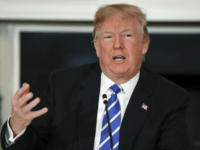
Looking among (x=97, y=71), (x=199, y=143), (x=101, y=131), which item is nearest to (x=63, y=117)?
(x=101, y=131)

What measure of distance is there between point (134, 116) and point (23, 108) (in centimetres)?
56

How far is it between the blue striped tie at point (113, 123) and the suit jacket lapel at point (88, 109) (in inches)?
2.1

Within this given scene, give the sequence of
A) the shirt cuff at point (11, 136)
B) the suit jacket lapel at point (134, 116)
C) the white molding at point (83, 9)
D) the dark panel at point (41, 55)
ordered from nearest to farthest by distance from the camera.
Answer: the shirt cuff at point (11, 136), the suit jacket lapel at point (134, 116), the white molding at point (83, 9), the dark panel at point (41, 55)

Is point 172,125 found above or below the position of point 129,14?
below

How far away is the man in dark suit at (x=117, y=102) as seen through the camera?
101cm

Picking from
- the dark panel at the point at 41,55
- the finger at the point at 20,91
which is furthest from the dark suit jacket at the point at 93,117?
the dark panel at the point at 41,55

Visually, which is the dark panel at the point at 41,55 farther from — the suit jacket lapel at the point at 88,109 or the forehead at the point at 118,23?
the forehead at the point at 118,23

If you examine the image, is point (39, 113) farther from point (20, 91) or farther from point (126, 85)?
point (126, 85)

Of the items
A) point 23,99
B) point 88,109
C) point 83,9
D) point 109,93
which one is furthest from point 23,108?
point 83,9

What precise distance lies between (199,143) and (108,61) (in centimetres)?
158

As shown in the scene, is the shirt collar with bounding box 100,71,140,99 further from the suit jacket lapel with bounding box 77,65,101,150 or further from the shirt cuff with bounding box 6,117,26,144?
the shirt cuff with bounding box 6,117,26,144

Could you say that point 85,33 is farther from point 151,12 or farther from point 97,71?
point 97,71

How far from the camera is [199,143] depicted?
2.00 metres

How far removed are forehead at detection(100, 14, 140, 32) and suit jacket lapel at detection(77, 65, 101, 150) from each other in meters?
0.30
